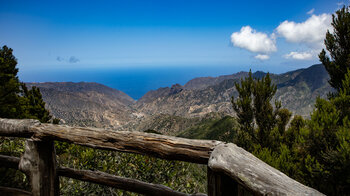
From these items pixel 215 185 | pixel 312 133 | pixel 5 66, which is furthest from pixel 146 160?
pixel 5 66

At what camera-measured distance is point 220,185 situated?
1.38 metres

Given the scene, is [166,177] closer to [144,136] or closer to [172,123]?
[144,136]

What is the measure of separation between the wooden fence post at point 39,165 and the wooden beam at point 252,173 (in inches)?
64.1

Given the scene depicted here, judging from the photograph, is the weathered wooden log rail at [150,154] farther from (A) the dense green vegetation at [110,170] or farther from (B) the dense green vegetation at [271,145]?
(B) the dense green vegetation at [271,145]

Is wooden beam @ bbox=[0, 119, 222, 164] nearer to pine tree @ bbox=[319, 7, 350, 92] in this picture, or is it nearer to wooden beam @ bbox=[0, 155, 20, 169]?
wooden beam @ bbox=[0, 155, 20, 169]

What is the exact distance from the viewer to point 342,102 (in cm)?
842

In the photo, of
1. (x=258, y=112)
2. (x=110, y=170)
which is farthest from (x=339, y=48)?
(x=110, y=170)

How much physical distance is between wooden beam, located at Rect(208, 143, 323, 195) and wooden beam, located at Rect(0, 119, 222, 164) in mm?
117

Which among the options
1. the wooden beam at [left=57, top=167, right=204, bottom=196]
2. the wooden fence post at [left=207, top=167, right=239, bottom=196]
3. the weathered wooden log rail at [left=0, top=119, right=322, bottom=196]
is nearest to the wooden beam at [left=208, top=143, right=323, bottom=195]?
the weathered wooden log rail at [left=0, top=119, right=322, bottom=196]

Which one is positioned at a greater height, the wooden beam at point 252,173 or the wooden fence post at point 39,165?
the wooden beam at point 252,173

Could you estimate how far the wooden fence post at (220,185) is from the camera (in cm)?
138

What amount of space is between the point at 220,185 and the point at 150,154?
589 mm

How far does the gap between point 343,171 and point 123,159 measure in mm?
6915

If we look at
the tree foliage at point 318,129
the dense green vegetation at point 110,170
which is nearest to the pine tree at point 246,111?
the tree foliage at point 318,129
